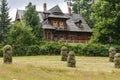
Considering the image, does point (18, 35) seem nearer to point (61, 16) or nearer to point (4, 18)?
Result: point (4, 18)

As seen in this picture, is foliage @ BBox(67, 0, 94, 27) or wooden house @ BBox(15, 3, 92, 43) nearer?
wooden house @ BBox(15, 3, 92, 43)

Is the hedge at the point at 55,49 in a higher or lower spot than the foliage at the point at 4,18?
lower

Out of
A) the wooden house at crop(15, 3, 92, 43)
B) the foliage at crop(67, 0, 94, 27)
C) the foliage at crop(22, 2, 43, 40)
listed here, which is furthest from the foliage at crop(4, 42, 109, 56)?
the foliage at crop(67, 0, 94, 27)

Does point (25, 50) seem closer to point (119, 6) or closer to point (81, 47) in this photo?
point (81, 47)

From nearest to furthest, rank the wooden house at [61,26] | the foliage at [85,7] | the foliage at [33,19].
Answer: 1. the foliage at [33,19]
2. the wooden house at [61,26]
3. the foliage at [85,7]

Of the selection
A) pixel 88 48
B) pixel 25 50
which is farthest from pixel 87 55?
pixel 25 50

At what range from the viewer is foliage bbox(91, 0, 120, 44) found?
58531mm

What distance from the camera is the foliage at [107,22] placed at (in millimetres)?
58531

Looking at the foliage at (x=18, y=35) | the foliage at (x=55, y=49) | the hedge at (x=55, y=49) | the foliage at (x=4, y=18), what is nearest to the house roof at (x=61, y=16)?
the foliage at (x=4, y=18)

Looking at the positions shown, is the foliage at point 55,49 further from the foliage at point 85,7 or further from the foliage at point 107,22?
the foliage at point 85,7

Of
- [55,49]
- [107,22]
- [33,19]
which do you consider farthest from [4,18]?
[107,22]

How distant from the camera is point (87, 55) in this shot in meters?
53.3

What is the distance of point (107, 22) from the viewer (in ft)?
190

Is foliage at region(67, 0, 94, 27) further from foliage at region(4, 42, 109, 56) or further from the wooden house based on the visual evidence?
foliage at region(4, 42, 109, 56)
